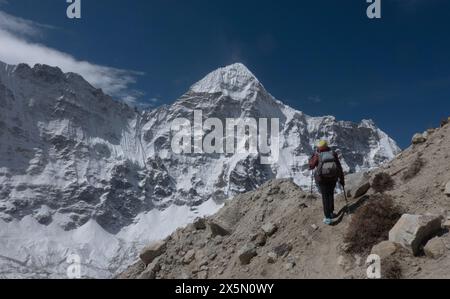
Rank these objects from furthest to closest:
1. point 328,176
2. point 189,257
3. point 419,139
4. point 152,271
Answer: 1. point 419,139
2. point 152,271
3. point 189,257
4. point 328,176

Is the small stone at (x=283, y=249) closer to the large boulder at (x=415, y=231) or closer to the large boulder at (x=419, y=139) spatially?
the large boulder at (x=415, y=231)

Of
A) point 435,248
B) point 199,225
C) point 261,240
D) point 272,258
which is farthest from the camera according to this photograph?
point 199,225

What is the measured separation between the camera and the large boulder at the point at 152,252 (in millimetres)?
19375

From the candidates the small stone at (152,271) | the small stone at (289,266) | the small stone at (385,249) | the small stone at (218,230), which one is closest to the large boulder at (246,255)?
the small stone at (289,266)

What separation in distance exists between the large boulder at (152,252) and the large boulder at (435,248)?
395 inches

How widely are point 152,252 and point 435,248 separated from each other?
10.7m

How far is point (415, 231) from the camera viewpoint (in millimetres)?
12172

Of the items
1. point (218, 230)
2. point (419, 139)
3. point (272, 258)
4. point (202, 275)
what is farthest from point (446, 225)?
point (218, 230)

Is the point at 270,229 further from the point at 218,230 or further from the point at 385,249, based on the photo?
the point at 385,249

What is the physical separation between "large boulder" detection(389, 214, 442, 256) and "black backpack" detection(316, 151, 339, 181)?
9.61 feet

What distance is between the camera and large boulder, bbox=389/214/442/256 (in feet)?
39.9
